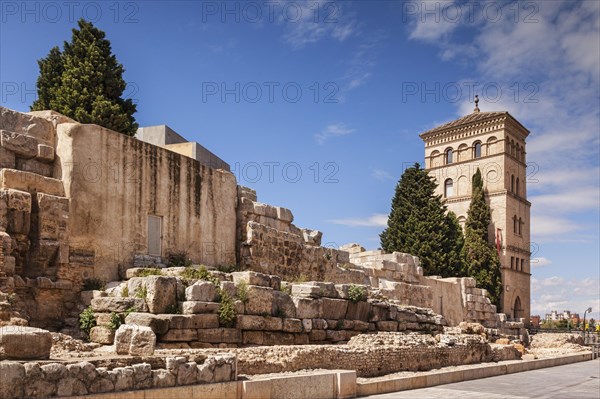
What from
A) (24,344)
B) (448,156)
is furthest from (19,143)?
(448,156)

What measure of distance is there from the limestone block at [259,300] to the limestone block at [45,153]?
442 cm

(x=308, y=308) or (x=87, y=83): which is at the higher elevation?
(x=87, y=83)

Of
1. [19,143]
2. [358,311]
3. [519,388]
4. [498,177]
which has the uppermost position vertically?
[498,177]

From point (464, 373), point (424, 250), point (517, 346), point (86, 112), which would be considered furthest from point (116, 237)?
point (424, 250)

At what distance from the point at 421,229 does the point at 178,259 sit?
90.0 feet

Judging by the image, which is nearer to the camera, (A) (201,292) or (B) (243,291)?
(A) (201,292)

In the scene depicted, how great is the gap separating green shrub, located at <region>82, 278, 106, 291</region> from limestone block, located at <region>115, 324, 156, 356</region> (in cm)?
309

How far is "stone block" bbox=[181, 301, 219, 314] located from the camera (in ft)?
33.5

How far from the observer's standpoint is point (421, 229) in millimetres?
39062

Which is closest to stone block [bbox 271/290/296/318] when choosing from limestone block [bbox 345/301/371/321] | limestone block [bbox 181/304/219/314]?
limestone block [bbox 181/304/219/314]

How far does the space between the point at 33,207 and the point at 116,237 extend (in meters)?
1.81

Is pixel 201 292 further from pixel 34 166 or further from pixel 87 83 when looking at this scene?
pixel 87 83

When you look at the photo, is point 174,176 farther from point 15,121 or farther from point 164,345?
point 164,345

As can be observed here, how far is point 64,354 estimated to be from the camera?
8.44 metres
